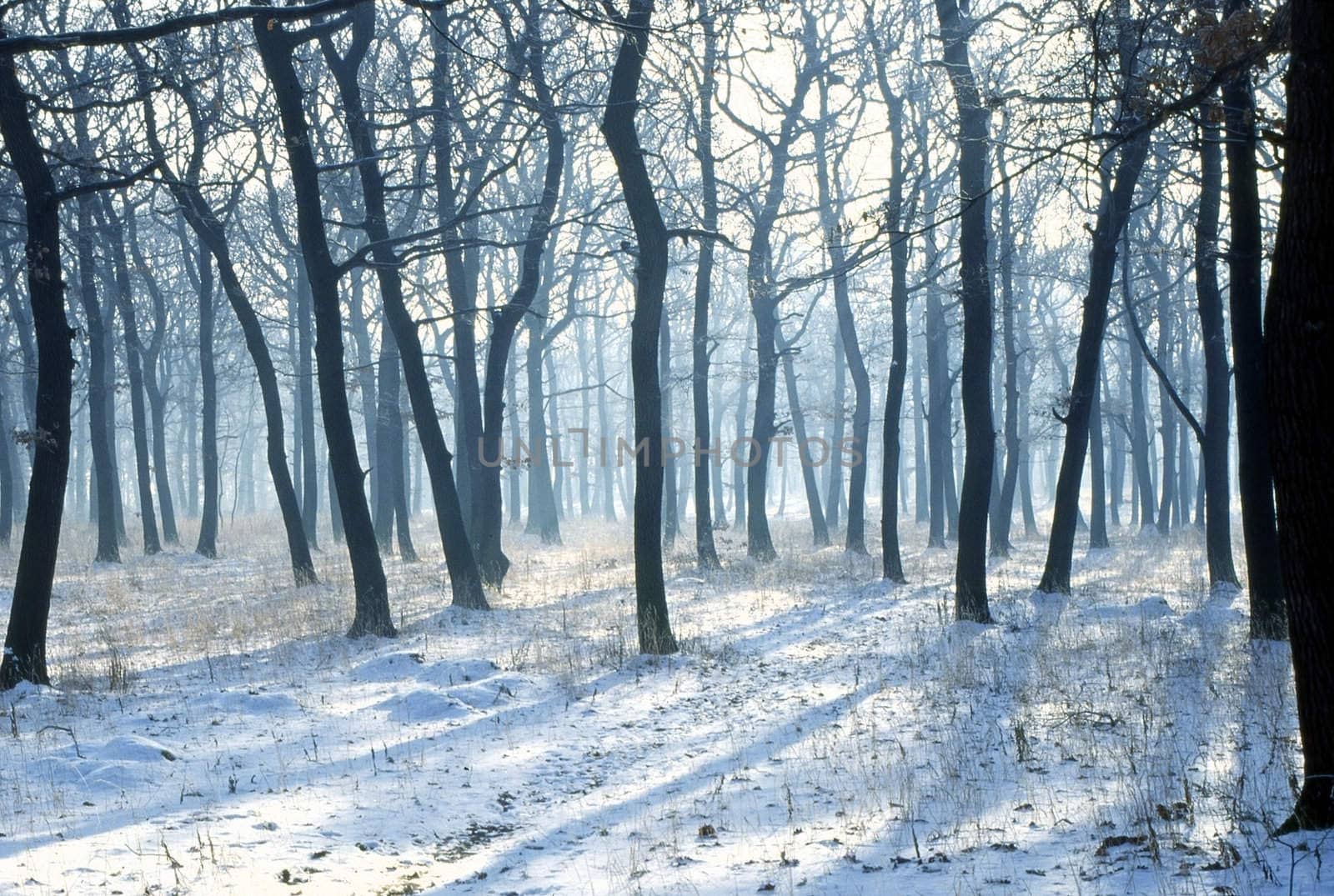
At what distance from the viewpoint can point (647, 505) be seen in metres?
10.9

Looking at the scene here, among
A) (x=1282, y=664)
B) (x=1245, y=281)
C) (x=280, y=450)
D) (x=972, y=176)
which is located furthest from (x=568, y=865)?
(x=280, y=450)

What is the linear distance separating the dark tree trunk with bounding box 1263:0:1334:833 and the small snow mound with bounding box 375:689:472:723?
602 centimetres

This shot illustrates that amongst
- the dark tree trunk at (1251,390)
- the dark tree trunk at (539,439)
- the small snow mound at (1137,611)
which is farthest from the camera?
the dark tree trunk at (539,439)

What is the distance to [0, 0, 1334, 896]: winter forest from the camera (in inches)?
200

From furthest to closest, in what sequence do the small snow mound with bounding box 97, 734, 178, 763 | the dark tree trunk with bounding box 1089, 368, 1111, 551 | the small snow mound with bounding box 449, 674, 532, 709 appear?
the dark tree trunk with bounding box 1089, 368, 1111, 551
the small snow mound with bounding box 449, 674, 532, 709
the small snow mound with bounding box 97, 734, 178, 763

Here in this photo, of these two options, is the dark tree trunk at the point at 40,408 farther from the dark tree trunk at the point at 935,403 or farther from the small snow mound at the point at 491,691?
the dark tree trunk at the point at 935,403

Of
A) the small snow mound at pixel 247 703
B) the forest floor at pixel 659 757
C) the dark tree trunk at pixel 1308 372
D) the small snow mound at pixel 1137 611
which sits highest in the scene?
the dark tree trunk at pixel 1308 372

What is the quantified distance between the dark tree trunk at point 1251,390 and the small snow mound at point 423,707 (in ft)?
25.5

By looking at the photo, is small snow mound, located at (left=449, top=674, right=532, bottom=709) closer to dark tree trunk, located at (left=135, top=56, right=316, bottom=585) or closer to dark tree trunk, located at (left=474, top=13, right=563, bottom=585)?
dark tree trunk, located at (left=474, top=13, right=563, bottom=585)

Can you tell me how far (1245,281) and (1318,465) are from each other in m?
7.21

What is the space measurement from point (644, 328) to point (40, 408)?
554cm

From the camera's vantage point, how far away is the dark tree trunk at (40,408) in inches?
348

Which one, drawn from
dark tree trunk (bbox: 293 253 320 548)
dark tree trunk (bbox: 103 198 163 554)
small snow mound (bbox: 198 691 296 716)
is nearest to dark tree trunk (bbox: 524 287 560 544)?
dark tree trunk (bbox: 293 253 320 548)

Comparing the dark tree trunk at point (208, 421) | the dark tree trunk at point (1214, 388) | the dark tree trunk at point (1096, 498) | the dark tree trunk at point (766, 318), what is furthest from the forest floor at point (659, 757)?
the dark tree trunk at point (1096, 498)
